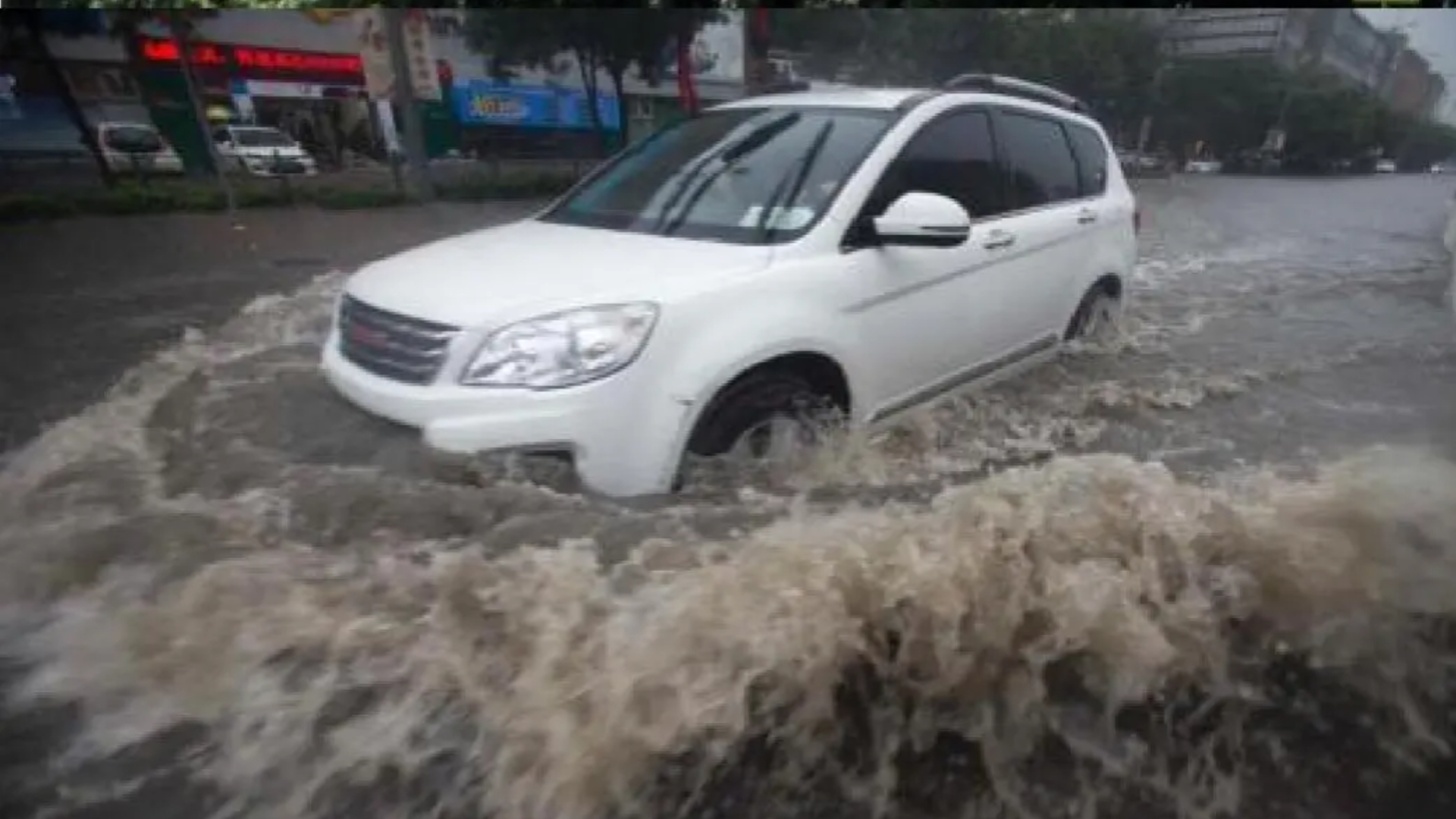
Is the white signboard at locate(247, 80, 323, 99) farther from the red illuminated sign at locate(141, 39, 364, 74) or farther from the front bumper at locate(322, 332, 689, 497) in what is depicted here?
the front bumper at locate(322, 332, 689, 497)

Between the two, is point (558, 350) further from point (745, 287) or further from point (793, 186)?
point (793, 186)

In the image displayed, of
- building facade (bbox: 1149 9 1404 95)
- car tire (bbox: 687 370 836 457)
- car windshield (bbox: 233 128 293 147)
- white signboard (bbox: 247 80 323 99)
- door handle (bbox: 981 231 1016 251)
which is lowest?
car tire (bbox: 687 370 836 457)

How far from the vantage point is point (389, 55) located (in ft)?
13.9

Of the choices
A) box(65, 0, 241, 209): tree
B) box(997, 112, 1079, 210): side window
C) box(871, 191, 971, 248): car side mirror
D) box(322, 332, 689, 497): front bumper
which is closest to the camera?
box(322, 332, 689, 497): front bumper

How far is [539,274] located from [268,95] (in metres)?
2.38

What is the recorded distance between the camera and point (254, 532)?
7.53ft

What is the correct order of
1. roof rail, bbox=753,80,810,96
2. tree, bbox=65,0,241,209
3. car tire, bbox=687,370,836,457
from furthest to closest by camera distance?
1. tree, bbox=65,0,241,209
2. roof rail, bbox=753,80,810,96
3. car tire, bbox=687,370,836,457

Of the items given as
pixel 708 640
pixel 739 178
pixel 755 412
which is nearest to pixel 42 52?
pixel 739 178

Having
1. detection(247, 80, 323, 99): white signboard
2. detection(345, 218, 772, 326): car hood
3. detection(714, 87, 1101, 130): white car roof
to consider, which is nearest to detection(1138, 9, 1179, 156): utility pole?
detection(714, 87, 1101, 130): white car roof

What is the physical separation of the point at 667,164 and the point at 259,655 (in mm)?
2285

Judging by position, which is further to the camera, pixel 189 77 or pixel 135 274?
pixel 135 274

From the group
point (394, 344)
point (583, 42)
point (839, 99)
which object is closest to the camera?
point (394, 344)

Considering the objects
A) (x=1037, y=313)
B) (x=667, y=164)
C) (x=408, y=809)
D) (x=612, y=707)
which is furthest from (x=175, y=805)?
(x=1037, y=313)

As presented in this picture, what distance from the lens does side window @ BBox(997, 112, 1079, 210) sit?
386 centimetres
